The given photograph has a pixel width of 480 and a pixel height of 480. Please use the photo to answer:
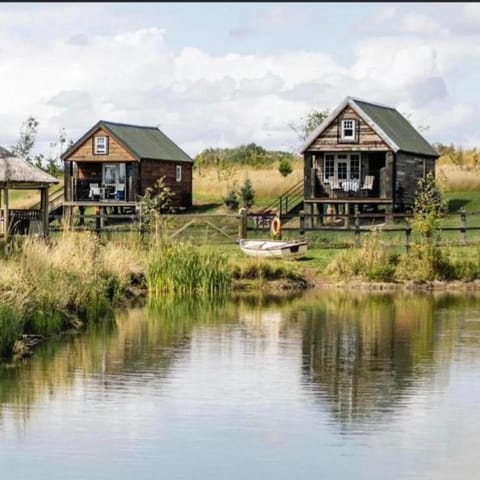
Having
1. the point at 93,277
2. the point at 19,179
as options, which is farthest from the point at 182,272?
the point at 19,179

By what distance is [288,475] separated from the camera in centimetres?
1655

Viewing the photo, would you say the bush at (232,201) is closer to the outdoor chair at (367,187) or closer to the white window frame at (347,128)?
the outdoor chair at (367,187)

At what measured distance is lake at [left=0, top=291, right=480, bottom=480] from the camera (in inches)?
675

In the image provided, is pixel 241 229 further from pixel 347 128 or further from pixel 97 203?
pixel 97 203

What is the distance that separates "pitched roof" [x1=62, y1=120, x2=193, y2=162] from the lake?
1461 inches

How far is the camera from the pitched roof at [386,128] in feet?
208

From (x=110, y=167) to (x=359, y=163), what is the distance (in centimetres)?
1318

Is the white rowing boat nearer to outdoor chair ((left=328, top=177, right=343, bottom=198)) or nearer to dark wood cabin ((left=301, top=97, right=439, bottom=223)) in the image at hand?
dark wood cabin ((left=301, top=97, right=439, bottom=223))

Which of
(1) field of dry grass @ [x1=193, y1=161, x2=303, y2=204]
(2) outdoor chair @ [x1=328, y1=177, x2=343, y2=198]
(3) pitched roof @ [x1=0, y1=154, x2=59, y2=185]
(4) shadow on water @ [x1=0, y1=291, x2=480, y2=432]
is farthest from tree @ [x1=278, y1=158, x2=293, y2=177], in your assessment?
(4) shadow on water @ [x1=0, y1=291, x2=480, y2=432]

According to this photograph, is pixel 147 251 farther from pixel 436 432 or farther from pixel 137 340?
pixel 436 432

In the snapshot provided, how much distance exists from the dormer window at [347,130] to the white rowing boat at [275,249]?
755 inches

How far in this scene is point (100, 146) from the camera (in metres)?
69.8

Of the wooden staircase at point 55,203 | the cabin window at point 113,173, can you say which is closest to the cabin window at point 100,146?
the cabin window at point 113,173

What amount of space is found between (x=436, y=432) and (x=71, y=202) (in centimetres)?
5160
